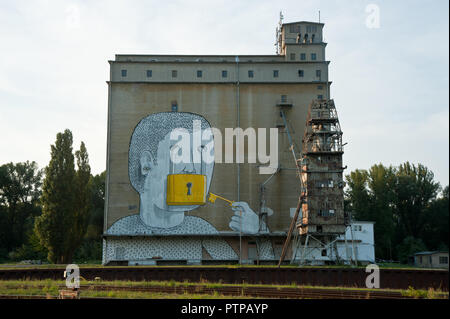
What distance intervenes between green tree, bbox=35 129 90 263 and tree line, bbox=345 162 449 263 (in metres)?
39.0

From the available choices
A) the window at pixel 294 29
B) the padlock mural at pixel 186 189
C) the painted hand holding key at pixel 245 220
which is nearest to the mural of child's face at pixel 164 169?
the padlock mural at pixel 186 189

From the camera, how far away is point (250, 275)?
33531 mm

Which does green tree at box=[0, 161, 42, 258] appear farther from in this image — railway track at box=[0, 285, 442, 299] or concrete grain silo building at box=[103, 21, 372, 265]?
railway track at box=[0, 285, 442, 299]

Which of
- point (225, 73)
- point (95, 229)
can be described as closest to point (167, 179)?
point (225, 73)

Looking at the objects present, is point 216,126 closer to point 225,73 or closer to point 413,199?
point 225,73

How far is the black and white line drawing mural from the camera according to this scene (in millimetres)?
46062

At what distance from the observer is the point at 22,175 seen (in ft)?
242

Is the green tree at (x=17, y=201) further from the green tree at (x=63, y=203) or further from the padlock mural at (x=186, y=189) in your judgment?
the padlock mural at (x=186, y=189)

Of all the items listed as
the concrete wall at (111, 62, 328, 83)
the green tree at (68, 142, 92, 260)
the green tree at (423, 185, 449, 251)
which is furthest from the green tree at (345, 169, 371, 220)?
the green tree at (68, 142, 92, 260)

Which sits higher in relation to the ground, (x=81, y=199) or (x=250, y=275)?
(x=81, y=199)

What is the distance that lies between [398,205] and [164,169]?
44266mm

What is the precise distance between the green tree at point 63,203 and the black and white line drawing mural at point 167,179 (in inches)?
180
